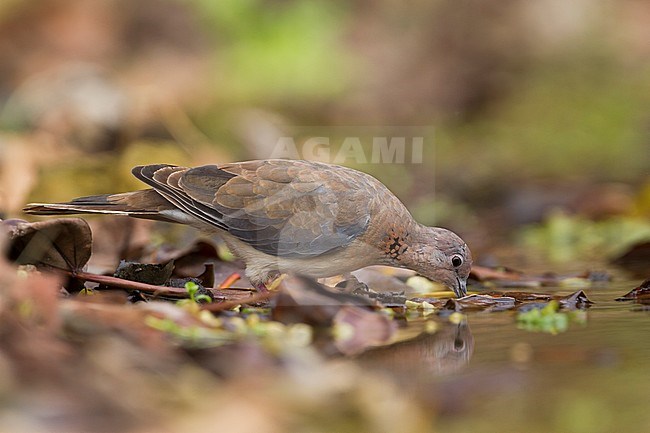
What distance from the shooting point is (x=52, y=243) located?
4352 millimetres

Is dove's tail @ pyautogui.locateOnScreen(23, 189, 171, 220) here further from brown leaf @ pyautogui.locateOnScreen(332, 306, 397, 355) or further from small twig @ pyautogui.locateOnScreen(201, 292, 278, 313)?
brown leaf @ pyautogui.locateOnScreen(332, 306, 397, 355)

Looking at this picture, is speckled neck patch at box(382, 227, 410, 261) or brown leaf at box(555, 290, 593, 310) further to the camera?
speckled neck patch at box(382, 227, 410, 261)

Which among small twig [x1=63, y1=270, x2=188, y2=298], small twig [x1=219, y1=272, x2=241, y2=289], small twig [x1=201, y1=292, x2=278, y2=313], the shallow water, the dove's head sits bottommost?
the shallow water

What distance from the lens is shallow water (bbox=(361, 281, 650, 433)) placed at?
2867 mm

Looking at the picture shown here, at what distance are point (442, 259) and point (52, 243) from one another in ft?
6.62

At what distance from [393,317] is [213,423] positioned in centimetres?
173

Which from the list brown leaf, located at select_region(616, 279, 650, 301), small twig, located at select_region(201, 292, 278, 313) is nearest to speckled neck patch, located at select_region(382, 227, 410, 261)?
brown leaf, located at select_region(616, 279, 650, 301)

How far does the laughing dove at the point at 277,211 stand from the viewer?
511 cm

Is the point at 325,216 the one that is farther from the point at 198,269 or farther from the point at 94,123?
the point at 94,123

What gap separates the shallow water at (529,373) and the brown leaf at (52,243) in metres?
1.45

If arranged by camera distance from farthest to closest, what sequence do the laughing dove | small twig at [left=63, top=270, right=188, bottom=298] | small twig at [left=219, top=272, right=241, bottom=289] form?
1. small twig at [left=219, top=272, right=241, bottom=289]
2. the laughing dove
3. small twig at [left=63, top=270, right=188, bottom=298]

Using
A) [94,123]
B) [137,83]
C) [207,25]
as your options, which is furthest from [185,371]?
[207,25]

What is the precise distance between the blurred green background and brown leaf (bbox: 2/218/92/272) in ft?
13.6

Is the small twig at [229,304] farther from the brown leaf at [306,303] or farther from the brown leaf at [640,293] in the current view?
the brown leaf at [640,293]
